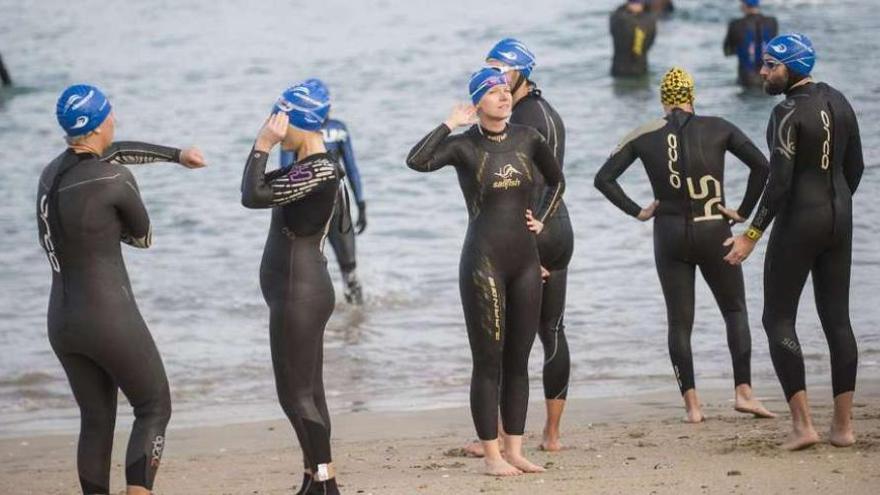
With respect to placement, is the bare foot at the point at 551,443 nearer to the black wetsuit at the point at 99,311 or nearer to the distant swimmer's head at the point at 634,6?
the black wetsuit at the point at 99,311

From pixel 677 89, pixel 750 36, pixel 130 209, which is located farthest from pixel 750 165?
pixel 750 36

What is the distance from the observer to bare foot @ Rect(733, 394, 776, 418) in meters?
9.02

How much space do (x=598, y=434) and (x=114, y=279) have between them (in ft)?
10.7

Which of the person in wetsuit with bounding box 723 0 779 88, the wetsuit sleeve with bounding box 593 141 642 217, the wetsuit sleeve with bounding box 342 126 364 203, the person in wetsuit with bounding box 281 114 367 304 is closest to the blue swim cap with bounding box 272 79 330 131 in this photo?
the wetsuit sleeve with bounding box 593 141 642 217

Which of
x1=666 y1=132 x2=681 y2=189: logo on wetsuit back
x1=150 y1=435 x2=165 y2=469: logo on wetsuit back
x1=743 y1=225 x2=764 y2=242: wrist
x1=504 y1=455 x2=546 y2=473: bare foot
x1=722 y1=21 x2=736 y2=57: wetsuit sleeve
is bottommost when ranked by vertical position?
x1=504 y1=455 x2=546 y2=473: bare foot

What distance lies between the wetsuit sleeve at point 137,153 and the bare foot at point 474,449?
2460 millimetres

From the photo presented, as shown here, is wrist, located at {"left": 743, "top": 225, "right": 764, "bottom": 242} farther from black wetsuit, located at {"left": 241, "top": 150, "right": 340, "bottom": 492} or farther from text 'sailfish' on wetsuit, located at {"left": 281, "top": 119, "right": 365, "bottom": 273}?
text 'sailfish' on wetsuit, located at {"left": 281, "top": 119, "right": 365, "bottom": 273}

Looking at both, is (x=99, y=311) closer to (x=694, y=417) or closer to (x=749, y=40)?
(x=694, y=417)

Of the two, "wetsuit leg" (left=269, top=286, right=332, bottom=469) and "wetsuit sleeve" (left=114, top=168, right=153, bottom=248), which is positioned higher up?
"wetsuit sleeve" (left=114, top=168, right=153, bottom=248)

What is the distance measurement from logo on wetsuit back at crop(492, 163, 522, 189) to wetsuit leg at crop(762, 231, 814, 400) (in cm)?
133

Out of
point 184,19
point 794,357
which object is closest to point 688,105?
point 794,357

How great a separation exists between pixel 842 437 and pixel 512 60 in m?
2.42

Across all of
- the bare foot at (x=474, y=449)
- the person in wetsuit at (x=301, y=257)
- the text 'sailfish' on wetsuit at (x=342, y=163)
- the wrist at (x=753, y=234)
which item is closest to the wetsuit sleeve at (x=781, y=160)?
the wrist at (x=753, y=234)

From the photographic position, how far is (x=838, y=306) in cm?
795
